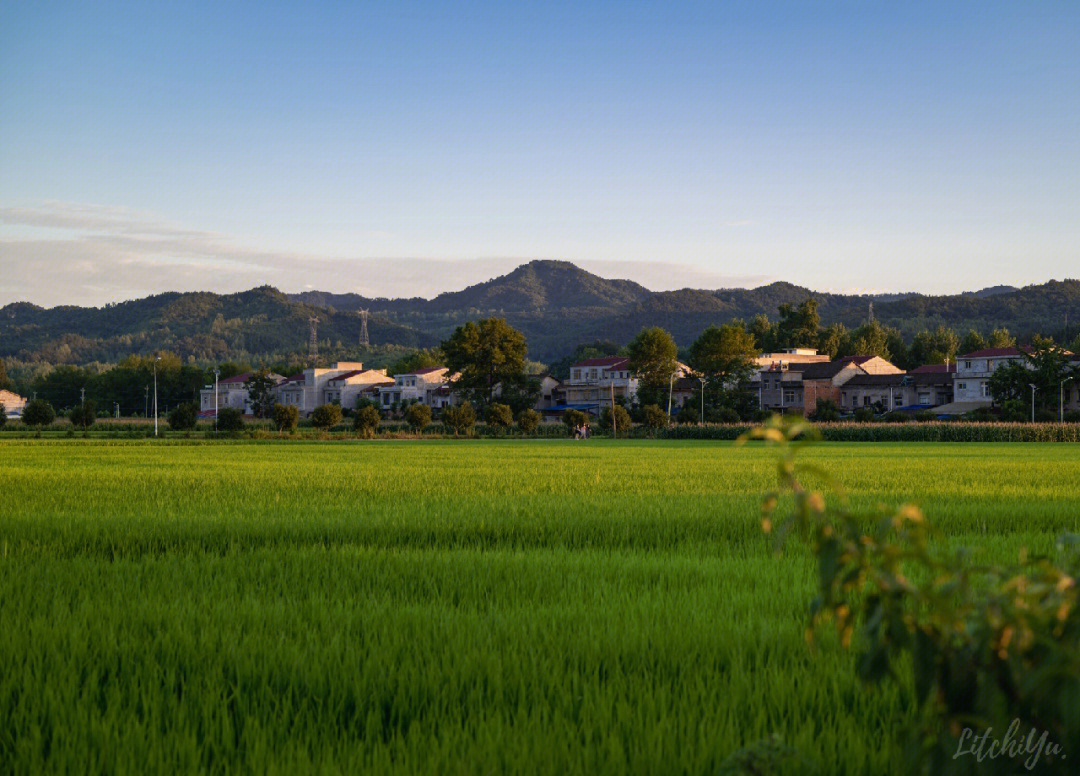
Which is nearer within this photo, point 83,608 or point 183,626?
point 183,626

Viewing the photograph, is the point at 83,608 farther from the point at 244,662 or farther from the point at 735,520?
the point at 735,520

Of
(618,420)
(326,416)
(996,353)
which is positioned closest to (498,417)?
(618,420)

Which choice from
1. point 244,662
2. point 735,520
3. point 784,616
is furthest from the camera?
point 735,520

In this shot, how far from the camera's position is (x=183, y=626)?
18.1ft

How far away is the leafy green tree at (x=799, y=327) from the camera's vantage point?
120 metres

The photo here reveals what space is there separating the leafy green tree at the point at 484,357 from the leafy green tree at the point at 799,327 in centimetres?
4495

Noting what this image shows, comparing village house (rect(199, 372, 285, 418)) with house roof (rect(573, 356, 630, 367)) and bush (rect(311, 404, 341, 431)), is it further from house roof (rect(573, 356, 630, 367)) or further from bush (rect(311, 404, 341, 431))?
bush (rect(311, 404, 341, 431))

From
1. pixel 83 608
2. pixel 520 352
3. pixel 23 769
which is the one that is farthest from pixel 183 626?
pixel 520 352

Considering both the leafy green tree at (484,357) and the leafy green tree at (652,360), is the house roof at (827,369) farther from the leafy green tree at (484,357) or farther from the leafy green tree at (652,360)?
the leafy green tree at (484,357)

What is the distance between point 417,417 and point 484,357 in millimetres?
22547

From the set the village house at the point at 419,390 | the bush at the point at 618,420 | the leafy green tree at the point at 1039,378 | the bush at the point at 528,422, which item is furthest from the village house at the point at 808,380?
the village house at the point at 419,390

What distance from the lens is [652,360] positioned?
8981 centimetres

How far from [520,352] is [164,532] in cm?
8318
